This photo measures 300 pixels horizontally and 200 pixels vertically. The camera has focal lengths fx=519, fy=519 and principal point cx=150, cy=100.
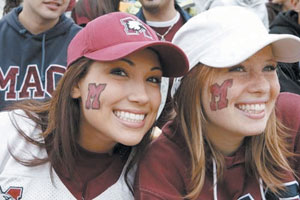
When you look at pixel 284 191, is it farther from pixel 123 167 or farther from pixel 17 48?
pixel 17 48

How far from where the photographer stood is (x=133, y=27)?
212cm

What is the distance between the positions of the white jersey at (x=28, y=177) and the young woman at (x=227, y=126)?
0.46ft

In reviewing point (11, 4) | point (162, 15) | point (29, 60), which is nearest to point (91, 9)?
point (162, 15)

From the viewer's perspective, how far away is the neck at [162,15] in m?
3.79

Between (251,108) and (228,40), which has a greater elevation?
(228,40)

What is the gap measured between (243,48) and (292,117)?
1.62 ft

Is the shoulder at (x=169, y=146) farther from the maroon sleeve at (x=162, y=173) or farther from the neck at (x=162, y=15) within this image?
the neck at (x=162, y=15)

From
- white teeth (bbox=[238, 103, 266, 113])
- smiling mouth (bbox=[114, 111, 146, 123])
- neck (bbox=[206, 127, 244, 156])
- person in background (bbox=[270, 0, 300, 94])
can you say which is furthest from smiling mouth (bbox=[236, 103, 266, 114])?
person in background (bbox=[270, 0, 300, 94])

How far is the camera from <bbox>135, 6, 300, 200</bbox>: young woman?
6.86 ft

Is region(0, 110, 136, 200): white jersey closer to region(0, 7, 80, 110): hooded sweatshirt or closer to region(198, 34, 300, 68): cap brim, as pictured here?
region(198, 34, 300, 68): cap brim

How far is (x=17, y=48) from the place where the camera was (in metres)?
3.21

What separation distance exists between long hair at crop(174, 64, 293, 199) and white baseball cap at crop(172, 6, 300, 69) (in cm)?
7

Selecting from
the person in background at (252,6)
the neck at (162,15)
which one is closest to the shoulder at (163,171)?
the neck at (162,15)

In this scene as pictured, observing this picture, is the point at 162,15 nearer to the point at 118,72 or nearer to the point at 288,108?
the point at 288,108
